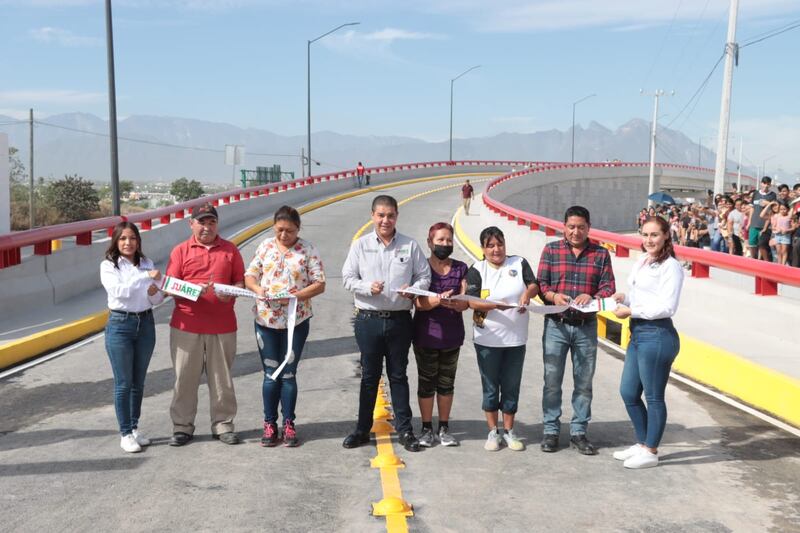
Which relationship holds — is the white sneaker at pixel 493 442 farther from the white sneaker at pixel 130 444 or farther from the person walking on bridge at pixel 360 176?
the person walking on bridge at pixel 360 176

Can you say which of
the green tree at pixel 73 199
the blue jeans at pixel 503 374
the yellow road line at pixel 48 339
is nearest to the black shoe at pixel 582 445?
the blue jeans at pixel 503 374

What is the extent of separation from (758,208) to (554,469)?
12608mm

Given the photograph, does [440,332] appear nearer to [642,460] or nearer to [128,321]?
[642,460]

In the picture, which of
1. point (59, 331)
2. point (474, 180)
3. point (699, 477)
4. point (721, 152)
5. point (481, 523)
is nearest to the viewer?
point (481, 523)

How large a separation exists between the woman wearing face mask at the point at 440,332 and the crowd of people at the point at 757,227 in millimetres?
9800

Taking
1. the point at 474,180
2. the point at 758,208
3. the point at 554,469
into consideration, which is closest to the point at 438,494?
the point at 554,469

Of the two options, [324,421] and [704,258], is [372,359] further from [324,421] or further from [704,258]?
[704,258]

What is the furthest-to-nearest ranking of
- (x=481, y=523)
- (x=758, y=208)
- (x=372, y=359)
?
1. (x=758, y=208)
2. (x=372, y=359)
3. (x=481, y=523)

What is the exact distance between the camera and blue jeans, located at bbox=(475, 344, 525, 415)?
6.76 m

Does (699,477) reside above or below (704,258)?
below

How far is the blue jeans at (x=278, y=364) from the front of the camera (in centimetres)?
678

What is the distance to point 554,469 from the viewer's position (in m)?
6.24

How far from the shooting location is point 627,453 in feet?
21.0

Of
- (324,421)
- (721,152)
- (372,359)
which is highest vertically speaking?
(721,152)
